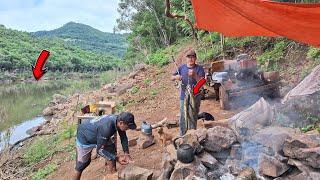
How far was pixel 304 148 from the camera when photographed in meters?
3.96

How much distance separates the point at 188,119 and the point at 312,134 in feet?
5.83

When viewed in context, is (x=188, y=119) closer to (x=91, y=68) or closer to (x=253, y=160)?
(x=253, y=160)

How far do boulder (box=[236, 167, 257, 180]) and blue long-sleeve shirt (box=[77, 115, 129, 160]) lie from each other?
1449 millimetres

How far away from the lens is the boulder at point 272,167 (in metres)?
4.04

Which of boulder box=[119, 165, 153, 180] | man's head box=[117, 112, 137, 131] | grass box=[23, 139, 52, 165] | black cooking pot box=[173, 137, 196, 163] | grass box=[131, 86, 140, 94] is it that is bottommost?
grass box=[23, 139, 52, 165]

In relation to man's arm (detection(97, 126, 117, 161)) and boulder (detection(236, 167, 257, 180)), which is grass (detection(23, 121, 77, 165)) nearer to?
man's arm (detection(97, 126, 117, 161))

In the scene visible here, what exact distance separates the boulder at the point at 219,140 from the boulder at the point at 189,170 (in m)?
0.23

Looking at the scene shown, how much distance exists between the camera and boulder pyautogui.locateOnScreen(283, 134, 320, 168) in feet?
12.6

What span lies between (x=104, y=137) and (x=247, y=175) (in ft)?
5.19

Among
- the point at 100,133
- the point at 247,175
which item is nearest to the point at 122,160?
A: the point at 100,133

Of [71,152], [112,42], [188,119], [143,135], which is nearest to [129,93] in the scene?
[71,152]

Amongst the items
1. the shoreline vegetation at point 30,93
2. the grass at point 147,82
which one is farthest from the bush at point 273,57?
the shoreline vegetation at point 30,93

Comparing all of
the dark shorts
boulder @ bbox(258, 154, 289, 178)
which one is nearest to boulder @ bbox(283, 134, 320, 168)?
boulder @ bbox(258, 154, 289, 178)

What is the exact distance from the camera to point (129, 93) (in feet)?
44.2
